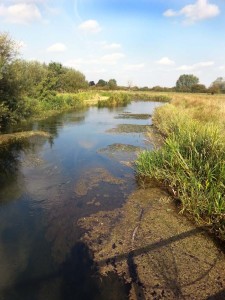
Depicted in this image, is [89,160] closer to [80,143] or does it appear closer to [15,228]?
[80,143]

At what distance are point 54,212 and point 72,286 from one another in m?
3.14

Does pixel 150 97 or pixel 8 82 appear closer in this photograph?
pixel 8 82

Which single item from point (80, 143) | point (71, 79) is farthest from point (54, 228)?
point (71, 79)

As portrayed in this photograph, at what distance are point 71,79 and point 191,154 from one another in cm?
5134

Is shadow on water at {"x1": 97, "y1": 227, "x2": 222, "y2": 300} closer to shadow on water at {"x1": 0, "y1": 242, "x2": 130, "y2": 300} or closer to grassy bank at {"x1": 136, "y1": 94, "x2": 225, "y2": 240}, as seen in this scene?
shadow on water at {"x1": 0, "y1": 242, "x2": 130, "y2": 300}

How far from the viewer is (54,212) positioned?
8352 mm

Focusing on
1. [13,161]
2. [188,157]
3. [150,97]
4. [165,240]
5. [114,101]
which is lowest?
[150,97]

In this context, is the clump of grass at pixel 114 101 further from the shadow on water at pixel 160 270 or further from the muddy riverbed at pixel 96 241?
the shadow on water at pixel 160 270

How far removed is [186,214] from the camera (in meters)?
8.05

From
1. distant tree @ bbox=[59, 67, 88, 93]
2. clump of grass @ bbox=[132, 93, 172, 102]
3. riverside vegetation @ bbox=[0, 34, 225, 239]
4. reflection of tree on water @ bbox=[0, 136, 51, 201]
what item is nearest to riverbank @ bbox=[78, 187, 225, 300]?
riverside vegetation @ bbox=[0, 34, 225, 239]

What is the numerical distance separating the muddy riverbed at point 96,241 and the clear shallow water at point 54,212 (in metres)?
0.02

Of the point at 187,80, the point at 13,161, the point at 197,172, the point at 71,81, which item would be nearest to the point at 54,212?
the point at 197,172

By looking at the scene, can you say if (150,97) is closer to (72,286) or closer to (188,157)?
(188,157)

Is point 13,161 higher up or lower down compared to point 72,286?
lower down
